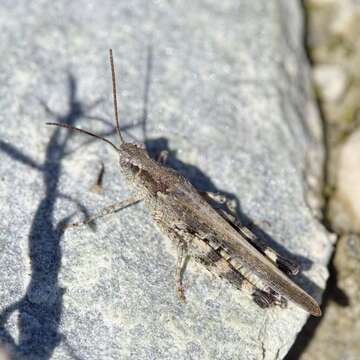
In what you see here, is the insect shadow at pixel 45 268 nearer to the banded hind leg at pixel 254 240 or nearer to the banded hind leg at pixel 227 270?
the banded hind leg at pixel 227 270

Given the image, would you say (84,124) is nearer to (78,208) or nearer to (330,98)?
(78,208)

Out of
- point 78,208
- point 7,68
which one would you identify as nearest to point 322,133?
point 78,208

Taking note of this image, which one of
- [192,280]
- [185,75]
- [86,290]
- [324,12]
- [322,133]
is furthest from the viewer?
[324,12]

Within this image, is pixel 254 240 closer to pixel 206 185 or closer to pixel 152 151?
pixel 206 185

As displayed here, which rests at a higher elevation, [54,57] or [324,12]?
[324,12]

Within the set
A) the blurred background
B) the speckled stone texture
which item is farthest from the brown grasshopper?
the blurred background

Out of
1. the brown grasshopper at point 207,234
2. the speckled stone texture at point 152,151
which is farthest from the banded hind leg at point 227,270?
the speckled stone texture at point 152,151
